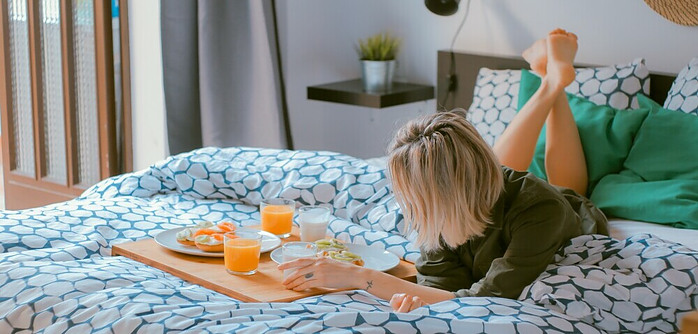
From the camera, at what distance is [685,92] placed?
2754 millimetres

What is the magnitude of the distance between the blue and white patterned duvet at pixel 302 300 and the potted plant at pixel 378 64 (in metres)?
1.22

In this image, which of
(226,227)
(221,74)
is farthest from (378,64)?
(226,227)

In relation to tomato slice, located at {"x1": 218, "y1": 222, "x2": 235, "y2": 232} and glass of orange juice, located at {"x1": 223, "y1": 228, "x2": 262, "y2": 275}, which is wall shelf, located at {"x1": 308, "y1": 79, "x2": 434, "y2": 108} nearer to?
tomato slice, located at {"x1": 218, "y1": 222, "x2": 235, "y2": 232}

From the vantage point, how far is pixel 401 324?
5.33 ft

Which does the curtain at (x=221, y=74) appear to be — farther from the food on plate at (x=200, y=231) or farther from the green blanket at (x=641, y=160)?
the food on plate at (x=200, y=231)

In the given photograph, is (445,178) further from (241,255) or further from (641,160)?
(641,160)

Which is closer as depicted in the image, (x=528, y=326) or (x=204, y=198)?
(x=528, y=326)

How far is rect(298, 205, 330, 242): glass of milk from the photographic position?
7.17 feet

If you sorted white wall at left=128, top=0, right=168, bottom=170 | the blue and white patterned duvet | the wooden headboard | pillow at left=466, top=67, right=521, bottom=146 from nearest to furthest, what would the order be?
1. the blue and white patterned duvet
2. pillow at left=466, top=67, right=521, bottom=146
3. the wooden headboard
4. white wall at left=128, top=0, right=168, bottom=170

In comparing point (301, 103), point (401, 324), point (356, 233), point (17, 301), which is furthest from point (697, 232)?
point (301, 103)

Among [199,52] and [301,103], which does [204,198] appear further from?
[301,103]

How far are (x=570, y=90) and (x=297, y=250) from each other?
55.5 inches

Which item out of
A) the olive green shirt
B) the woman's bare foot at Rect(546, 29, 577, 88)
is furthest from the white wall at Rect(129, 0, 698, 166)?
the olive green shirt

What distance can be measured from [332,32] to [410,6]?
37cm
